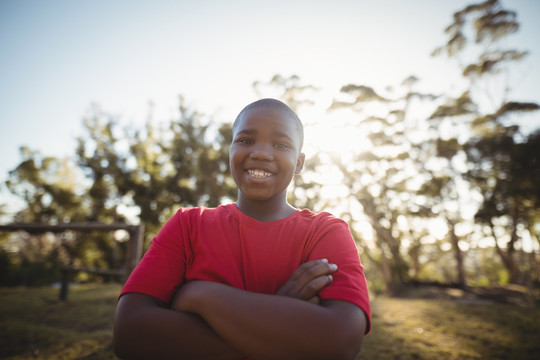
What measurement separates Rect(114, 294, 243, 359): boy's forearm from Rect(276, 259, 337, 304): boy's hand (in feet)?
1.01

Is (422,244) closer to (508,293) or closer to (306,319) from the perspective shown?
(508,293)

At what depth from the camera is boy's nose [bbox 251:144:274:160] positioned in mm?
1350

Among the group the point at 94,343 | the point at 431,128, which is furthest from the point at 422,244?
the point at 94,343

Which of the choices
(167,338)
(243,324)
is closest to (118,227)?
(167,338)

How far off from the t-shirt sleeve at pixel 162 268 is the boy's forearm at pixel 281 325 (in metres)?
0.26

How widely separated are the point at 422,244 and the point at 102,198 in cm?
2501

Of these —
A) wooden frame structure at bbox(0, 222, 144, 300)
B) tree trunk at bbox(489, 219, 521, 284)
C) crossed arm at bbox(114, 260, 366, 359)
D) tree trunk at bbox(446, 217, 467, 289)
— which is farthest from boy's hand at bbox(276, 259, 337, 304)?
tree trunk at bbox(489, 219, 521, 284)

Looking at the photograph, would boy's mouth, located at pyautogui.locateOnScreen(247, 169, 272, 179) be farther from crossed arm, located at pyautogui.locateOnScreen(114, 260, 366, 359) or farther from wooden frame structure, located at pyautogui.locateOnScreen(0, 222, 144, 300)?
wooden frame structure, located at pyautogui.locateOnScreen(0, 222, 144, 300)

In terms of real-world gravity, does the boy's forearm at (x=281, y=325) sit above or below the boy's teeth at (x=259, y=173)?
below

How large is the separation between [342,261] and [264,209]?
517 mm

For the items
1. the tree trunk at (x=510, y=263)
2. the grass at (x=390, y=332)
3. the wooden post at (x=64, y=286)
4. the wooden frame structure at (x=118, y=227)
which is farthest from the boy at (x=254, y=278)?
the tree trunk at (x=510, y=263)

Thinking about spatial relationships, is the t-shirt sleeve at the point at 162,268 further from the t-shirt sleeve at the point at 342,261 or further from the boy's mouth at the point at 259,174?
the t-shirt sleeve at the point at 342,261

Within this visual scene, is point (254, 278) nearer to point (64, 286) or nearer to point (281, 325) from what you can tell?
point (281, 325)

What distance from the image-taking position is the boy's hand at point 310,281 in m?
1.02
